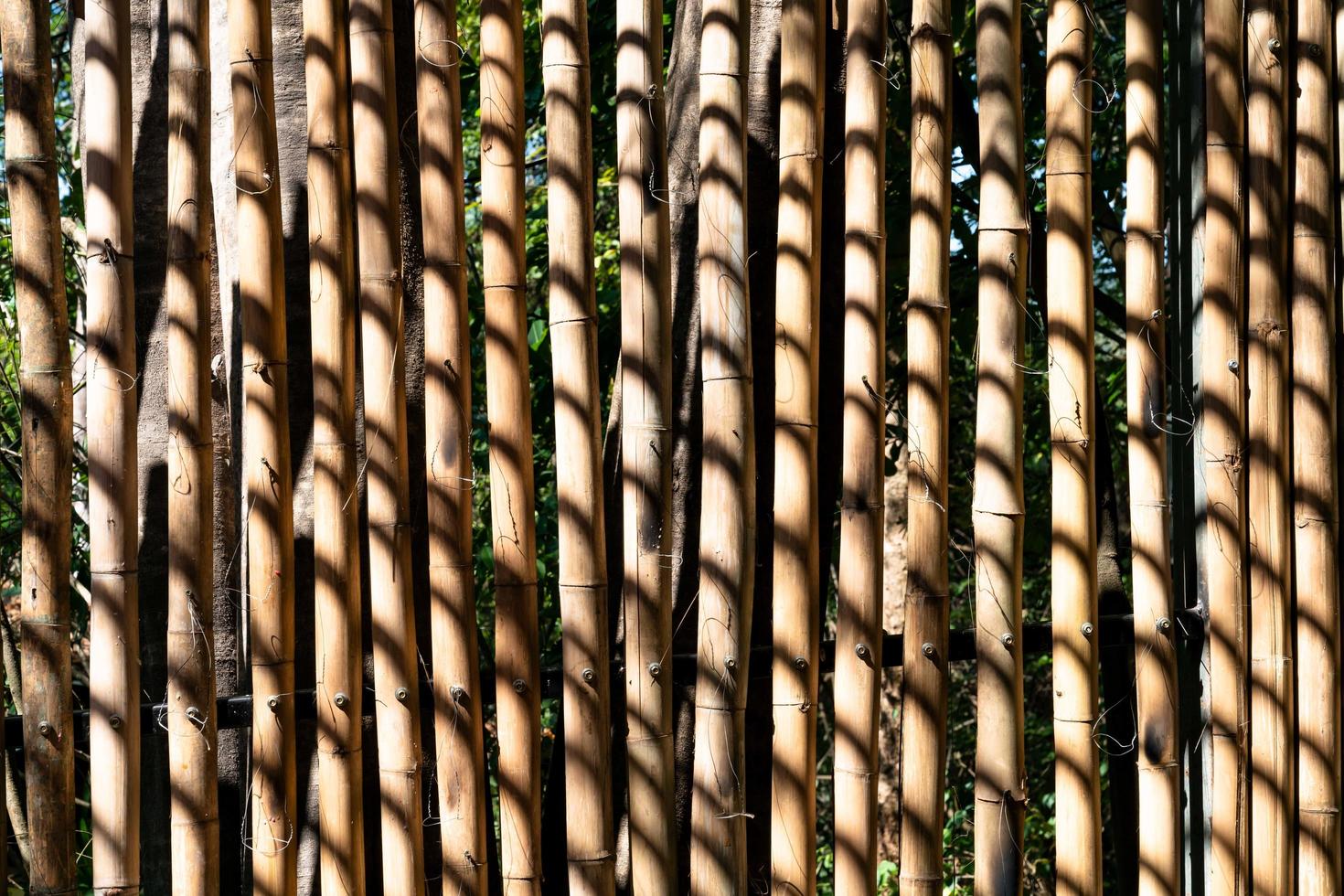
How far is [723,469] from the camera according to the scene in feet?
5.02

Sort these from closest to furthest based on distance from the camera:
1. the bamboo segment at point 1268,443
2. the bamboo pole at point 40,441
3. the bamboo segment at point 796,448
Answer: the bamboo pole at point 40,441 → the bamboo segment at point 796,448 → the bamboo segment at point 1268,443

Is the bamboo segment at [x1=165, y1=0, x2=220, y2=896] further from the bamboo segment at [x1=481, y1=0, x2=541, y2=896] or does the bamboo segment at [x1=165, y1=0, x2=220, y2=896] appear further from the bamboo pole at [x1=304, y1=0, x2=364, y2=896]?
the bamboo segment at [x1=481, y1=0, x2=541, y2=896]

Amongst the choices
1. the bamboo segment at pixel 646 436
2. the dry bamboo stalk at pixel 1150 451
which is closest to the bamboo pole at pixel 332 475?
the bamboo segment at pixel 646 436

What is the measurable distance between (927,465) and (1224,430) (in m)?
0.45

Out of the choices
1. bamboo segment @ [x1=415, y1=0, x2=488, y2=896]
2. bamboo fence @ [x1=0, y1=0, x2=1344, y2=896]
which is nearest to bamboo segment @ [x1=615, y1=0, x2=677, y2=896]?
bamboo fence @ [x1=0, y1=0, x2=1344, y2=896]

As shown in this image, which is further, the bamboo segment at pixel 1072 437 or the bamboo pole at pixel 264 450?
the bamboo segment at pixel 1072 437

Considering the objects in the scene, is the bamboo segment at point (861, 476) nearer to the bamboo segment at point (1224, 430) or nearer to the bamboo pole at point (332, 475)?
the bamboo segment at point (1224, 430)

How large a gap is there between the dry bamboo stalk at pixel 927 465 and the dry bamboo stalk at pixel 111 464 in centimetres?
103

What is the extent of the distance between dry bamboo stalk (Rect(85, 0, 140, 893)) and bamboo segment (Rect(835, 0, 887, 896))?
93cm

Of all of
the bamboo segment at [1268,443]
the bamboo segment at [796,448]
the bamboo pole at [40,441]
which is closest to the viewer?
the bamboo pole at [40,441]

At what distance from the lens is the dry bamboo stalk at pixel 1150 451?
5.25ft

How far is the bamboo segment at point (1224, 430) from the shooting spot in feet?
5.36

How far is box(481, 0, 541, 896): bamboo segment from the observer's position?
1.50m

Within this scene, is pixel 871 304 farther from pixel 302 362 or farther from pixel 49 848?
pixel 49 848
